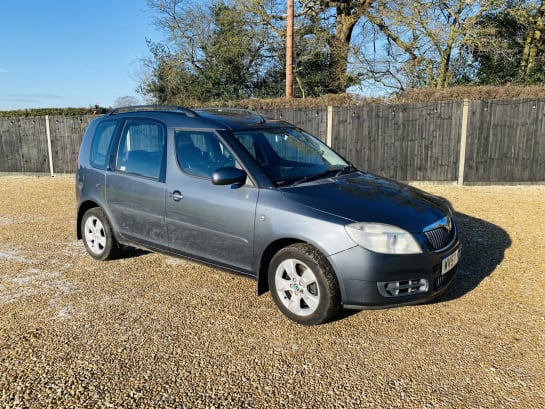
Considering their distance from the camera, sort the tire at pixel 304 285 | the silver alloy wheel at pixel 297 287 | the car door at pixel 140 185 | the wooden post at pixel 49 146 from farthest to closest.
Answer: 1. the wooden post at pixel 49 146
2. the car door at pixel 140 185
3. the silver alloy wheel at pixel 297 287
4. the tire at pixel 304 285

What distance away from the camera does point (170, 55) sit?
72.4 feet

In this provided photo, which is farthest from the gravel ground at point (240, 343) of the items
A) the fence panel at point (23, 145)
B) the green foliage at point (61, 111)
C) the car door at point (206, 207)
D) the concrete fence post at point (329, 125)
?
the green foliage at point (61, 111)

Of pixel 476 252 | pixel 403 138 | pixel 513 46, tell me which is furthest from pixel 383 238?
pixel 513 46

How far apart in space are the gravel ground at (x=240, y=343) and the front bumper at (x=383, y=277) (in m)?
0.34

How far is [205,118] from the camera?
4.36 meters

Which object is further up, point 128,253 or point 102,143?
point 102,143

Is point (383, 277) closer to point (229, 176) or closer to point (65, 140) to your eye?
point (229, 176)

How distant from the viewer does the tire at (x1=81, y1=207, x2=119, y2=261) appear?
16.8ft

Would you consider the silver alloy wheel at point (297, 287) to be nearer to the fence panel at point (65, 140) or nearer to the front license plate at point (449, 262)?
the front license plate at point (449, 262)

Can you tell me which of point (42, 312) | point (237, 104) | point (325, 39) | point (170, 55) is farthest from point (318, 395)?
point (170, 55)

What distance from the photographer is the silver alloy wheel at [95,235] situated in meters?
5.25

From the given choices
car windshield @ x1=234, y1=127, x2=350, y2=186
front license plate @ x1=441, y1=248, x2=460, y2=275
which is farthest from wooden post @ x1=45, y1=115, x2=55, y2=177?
front license plate @ x1=441, y1=248, x2=460, y2=275

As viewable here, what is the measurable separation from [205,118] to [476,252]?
377 cm

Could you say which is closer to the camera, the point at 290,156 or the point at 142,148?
the point at 290,156
